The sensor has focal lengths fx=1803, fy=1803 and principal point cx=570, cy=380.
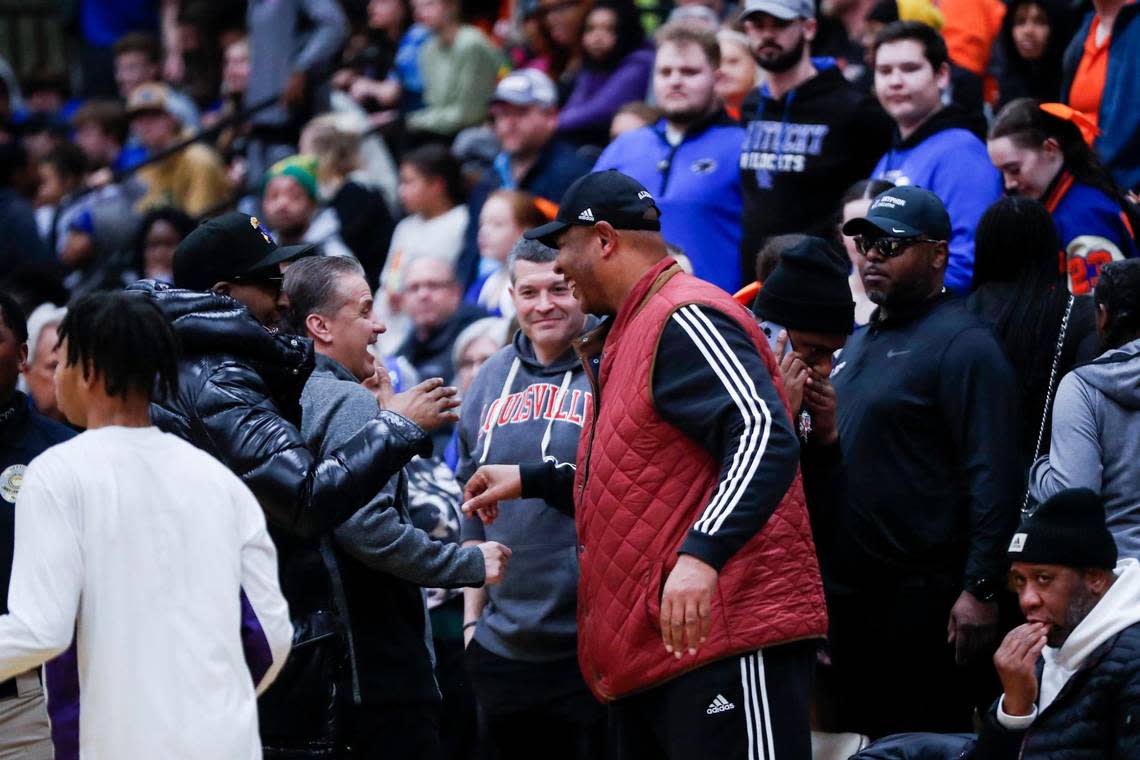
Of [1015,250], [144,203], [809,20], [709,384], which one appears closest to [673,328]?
[709,384]

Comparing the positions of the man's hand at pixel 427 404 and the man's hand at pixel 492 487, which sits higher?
the man's hand at pixel 427 404

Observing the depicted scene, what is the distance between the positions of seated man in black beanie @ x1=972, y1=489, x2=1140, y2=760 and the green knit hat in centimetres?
634

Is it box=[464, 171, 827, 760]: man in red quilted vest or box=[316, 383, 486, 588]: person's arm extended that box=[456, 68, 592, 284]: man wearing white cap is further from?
box=[464, 171, 827, 760]: man in red quilted vest

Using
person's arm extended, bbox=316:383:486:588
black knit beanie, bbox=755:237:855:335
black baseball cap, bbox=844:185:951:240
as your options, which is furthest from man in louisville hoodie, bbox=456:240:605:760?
black baseball cap, bbox=844:185:951:240

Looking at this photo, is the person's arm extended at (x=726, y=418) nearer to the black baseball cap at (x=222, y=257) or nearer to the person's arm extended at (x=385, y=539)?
the person's arm extended at (x=385, y=539)

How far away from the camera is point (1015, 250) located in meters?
6.14

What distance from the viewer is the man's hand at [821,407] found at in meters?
5.14

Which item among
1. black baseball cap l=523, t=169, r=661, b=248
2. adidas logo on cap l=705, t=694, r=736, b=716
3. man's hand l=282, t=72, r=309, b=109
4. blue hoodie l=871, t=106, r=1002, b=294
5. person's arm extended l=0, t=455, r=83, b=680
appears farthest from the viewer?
man's hand l=282, t=72, r=309, b=109

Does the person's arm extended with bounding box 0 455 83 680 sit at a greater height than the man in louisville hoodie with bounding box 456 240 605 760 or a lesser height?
greater

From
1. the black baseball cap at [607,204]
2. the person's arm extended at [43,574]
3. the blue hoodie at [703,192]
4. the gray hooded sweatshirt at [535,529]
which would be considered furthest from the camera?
the blue hoodie at [703,192]

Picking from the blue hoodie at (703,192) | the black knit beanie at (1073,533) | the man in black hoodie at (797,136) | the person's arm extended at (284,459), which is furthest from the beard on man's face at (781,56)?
the person's arm extended at (284,459)

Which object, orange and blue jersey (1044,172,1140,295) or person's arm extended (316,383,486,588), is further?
orange and blue jersey (1044,172,1140,295)

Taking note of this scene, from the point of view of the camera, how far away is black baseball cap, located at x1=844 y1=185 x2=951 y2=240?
19.0ft

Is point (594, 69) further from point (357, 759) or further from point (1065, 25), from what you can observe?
point (357, 759)
